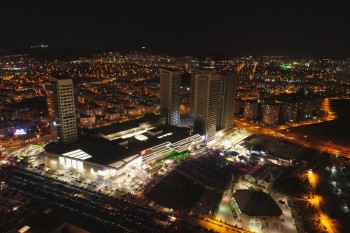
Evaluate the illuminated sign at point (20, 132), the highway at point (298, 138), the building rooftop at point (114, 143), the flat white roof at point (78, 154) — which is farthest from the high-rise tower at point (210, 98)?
the illuminated sign at point (20, 132)

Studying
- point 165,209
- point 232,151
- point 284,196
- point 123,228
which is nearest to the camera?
point 123,228

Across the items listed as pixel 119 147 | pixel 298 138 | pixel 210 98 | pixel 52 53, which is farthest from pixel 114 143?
pixel 52 53

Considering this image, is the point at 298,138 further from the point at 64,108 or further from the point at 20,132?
the point at 20,132

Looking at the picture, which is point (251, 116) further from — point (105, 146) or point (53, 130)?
point (53, 130)

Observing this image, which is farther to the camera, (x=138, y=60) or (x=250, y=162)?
(x=138, y=60)

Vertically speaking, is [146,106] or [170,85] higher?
[170,85]

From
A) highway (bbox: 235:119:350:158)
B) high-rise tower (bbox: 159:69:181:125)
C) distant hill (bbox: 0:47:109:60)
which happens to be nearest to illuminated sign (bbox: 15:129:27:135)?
high-rise tower (bbox: 159:69:181:125)

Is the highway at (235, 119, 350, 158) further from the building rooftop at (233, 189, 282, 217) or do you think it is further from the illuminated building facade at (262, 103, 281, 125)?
the building rooftop at (233, 189, 282, 217)

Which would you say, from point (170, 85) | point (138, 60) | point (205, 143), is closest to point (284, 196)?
point (205, 143)
